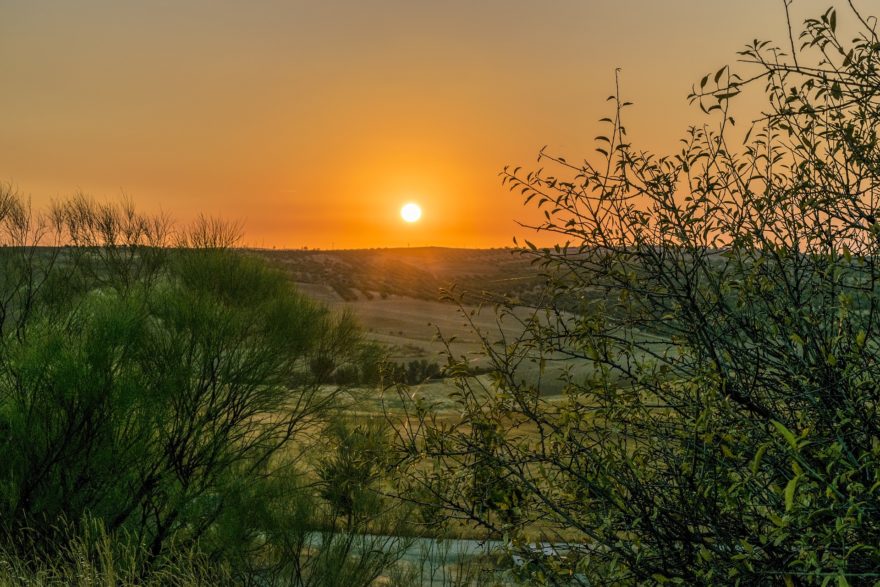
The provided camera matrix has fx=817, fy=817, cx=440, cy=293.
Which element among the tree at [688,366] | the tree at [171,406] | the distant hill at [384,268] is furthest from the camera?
the distant hill at [384,268]

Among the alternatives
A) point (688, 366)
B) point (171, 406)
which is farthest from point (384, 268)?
point (688, 366)

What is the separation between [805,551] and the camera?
2.54m

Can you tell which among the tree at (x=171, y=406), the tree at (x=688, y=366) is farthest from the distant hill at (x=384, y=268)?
the tree at (x=688, y=366)

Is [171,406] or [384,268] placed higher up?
[384,268]

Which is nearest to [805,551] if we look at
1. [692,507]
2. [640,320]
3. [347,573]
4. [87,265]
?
[692,507]

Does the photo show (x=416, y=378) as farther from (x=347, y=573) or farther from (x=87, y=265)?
(x=347, y=573)

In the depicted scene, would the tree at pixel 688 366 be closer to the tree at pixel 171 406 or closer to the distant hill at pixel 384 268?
the tree at pixel 171 406

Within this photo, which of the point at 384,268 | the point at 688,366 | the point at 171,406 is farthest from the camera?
the point at 384,268

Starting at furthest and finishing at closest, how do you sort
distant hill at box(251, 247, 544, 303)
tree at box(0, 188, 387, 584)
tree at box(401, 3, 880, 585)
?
distant hill at box(251, 247, 544, 303) → tree at box(0, 188, 387, 584) → tree at box(401, 3, 880, 585)

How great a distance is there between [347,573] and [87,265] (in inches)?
495

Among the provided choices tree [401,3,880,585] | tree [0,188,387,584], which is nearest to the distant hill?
tree [0,188,387,584]

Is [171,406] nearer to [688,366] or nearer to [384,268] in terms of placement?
[688,366]

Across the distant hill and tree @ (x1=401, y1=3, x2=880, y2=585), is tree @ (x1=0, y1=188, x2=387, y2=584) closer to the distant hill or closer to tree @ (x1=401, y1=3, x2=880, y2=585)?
tree @ (x1=401, y1=3, x2=880, y2=585)

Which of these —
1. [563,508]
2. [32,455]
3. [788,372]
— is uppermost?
[788,372]
